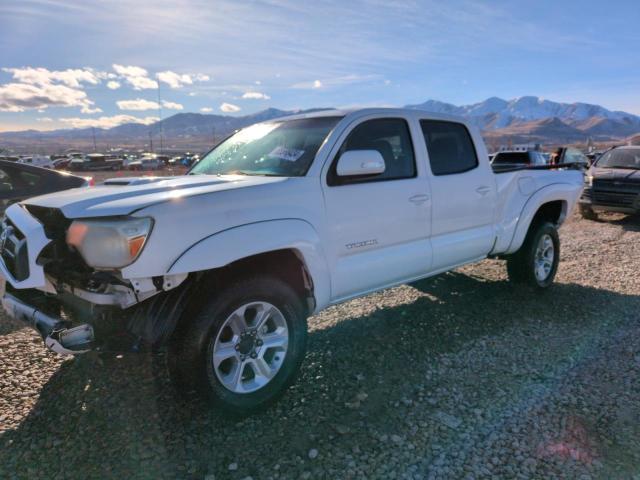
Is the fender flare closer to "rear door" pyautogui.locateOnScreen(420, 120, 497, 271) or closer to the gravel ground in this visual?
"rear door" pyautogui.locateOnScreen(420, 120, 497, 271)

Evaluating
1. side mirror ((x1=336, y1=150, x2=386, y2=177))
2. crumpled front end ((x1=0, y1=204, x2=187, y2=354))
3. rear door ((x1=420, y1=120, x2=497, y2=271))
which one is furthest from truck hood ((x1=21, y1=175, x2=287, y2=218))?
rear door ((x1=420, y1=120, x2=497, y2=271))

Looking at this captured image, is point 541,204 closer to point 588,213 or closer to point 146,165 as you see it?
point 588,213

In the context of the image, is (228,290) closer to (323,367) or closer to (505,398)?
(323,367)

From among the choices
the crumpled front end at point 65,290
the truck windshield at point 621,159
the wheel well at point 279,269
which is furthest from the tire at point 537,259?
the truck windshield at point 621,159

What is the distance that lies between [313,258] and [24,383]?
2.28 meters

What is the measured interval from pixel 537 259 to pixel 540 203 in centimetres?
65

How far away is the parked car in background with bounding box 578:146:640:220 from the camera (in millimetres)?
10023

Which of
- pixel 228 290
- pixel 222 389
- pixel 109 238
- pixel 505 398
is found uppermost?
pixel 109 238

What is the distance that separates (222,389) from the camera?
287 cm

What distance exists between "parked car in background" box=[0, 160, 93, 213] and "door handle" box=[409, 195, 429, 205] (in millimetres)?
4754

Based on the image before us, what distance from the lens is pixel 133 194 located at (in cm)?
291

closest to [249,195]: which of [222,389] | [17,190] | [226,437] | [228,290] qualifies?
[228,290]

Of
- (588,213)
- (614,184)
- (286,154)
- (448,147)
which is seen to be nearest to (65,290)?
(286,154)

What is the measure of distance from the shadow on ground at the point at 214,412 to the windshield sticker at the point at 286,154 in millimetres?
1572
